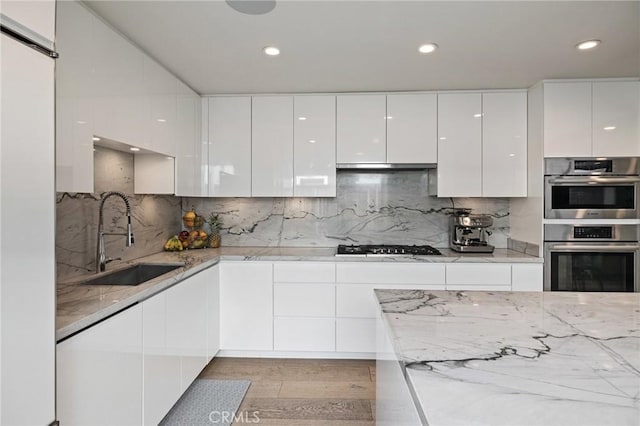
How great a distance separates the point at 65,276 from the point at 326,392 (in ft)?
5.85

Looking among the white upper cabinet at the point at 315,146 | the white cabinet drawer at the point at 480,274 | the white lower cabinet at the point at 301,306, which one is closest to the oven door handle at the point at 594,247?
the white cabinet drawer at the point at 480,274

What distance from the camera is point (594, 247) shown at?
2.79 metres

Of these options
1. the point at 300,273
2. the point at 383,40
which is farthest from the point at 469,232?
the point at 383,40

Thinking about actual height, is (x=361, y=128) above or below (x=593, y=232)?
above

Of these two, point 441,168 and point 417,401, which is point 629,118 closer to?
point 441,168

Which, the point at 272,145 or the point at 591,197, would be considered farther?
the point at 272,145

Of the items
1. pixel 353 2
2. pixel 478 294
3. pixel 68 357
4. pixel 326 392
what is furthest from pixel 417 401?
pixel 326 392

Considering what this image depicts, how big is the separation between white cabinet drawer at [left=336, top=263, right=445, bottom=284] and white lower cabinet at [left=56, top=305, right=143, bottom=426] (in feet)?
5.25

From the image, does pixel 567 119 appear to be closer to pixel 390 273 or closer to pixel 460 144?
pixel 460 144

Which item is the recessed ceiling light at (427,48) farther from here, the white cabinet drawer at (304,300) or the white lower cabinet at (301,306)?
the white cabinet drawer at (304,300)

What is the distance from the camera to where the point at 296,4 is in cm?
176

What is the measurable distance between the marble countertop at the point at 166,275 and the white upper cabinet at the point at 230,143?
0.61m

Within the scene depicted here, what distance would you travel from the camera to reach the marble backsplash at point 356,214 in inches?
136

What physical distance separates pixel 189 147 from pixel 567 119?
9.86 ft
